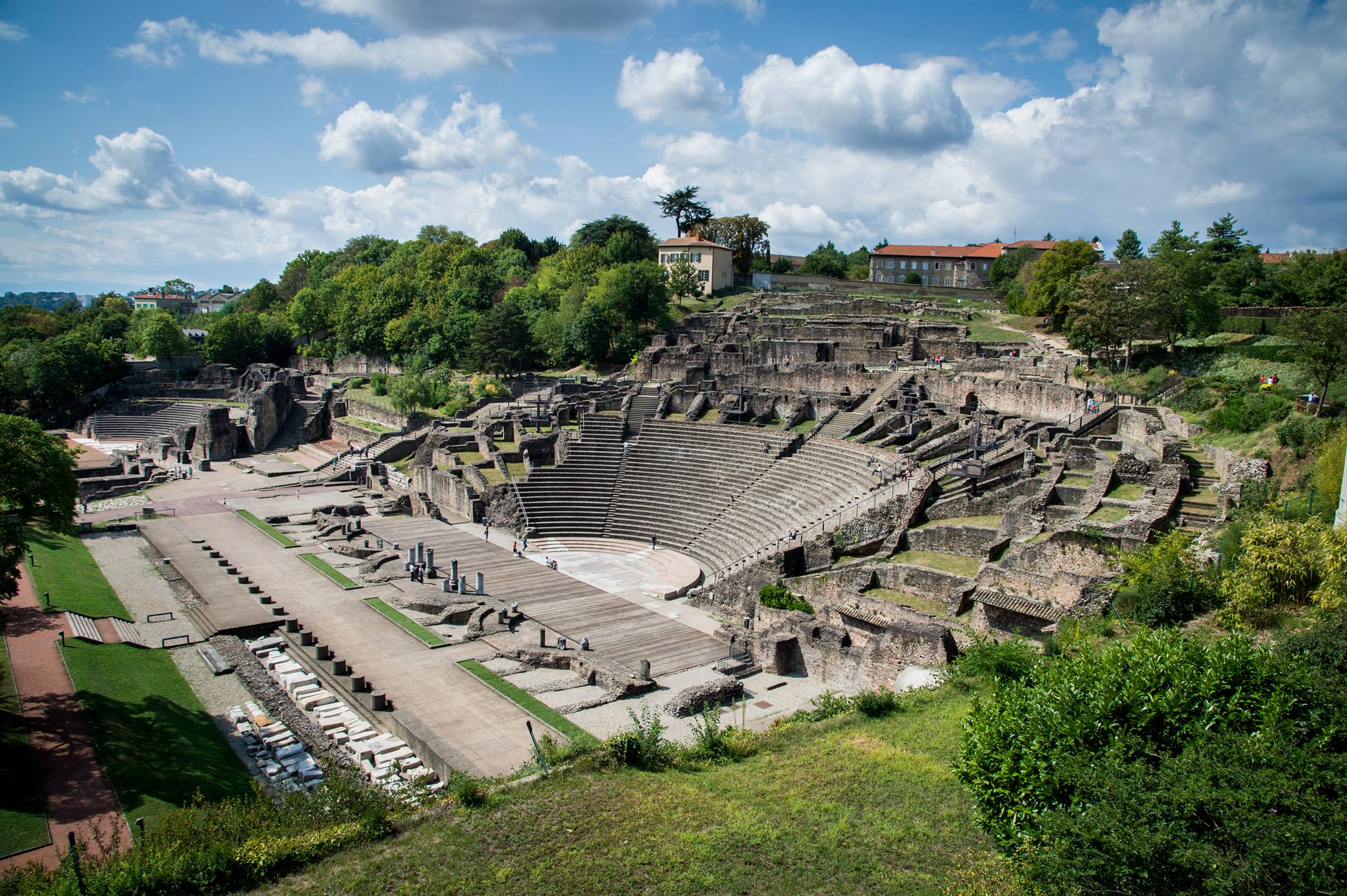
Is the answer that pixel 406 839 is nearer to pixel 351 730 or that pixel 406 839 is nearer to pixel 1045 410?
pixel 351 730

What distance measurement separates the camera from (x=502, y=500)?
35.8 metres

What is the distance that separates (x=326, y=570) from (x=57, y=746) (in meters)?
14.0

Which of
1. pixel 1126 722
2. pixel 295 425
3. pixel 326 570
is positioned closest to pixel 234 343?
pixel 295 425

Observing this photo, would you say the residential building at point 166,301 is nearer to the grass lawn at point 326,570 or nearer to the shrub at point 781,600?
the grass lawn at point 326,570

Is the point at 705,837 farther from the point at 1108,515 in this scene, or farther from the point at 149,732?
the point at 1108,515

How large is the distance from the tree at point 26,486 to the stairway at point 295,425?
3970cm

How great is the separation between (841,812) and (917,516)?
50.3ft

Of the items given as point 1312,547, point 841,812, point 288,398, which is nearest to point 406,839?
point 841,812

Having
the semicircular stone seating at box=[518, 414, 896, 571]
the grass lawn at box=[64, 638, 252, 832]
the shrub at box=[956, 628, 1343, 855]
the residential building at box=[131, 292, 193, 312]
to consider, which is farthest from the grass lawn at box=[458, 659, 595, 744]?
the residential building at box=[131, 292, 193, 312]

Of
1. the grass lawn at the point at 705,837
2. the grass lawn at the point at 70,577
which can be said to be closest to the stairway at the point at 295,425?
the grass lawn at the point at 70,577

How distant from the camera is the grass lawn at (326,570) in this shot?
27812 mm

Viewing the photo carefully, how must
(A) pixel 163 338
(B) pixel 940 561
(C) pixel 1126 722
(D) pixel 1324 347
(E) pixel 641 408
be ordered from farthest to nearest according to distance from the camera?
1. (A) pixel 163 338
2. (E) pixel 641 408
3. (D) pixel 1324 347
4. (B) pixel 940 561
5. (C) pixel 1126 722

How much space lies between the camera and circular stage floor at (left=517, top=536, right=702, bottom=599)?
1108 inches

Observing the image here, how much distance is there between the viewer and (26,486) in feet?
57.8
